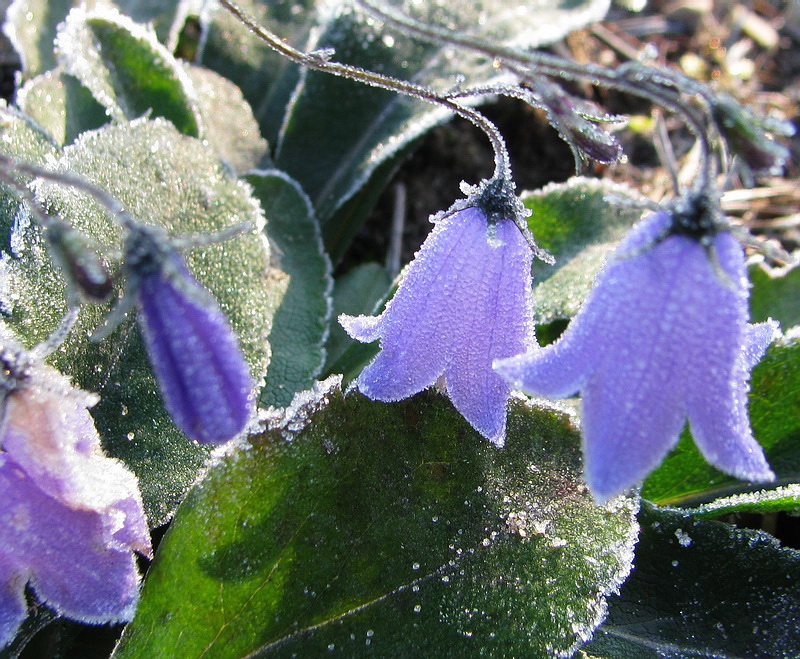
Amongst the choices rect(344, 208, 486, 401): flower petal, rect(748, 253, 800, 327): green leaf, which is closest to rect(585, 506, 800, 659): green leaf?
rect(344, 208, 486, 401): flower petal

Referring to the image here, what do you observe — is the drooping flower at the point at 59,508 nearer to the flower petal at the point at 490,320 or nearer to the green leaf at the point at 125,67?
the flower petal at the point at 490,320

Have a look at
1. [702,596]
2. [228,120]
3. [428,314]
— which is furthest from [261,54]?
[702,596]

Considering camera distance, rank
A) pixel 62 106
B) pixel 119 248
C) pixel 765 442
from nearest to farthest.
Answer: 1. pixel 119 248
2. pixel 765 442
3. pixel 62 106

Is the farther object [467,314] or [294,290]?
[294,290]

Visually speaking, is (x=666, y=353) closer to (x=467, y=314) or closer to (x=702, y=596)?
(x=467, y=314)

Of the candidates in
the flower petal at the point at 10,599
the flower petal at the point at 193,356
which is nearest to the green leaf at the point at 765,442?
the flower petal at the point at 193,356

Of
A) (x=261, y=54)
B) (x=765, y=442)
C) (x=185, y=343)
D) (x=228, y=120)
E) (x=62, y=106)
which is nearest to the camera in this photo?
(x=185, y=343)
